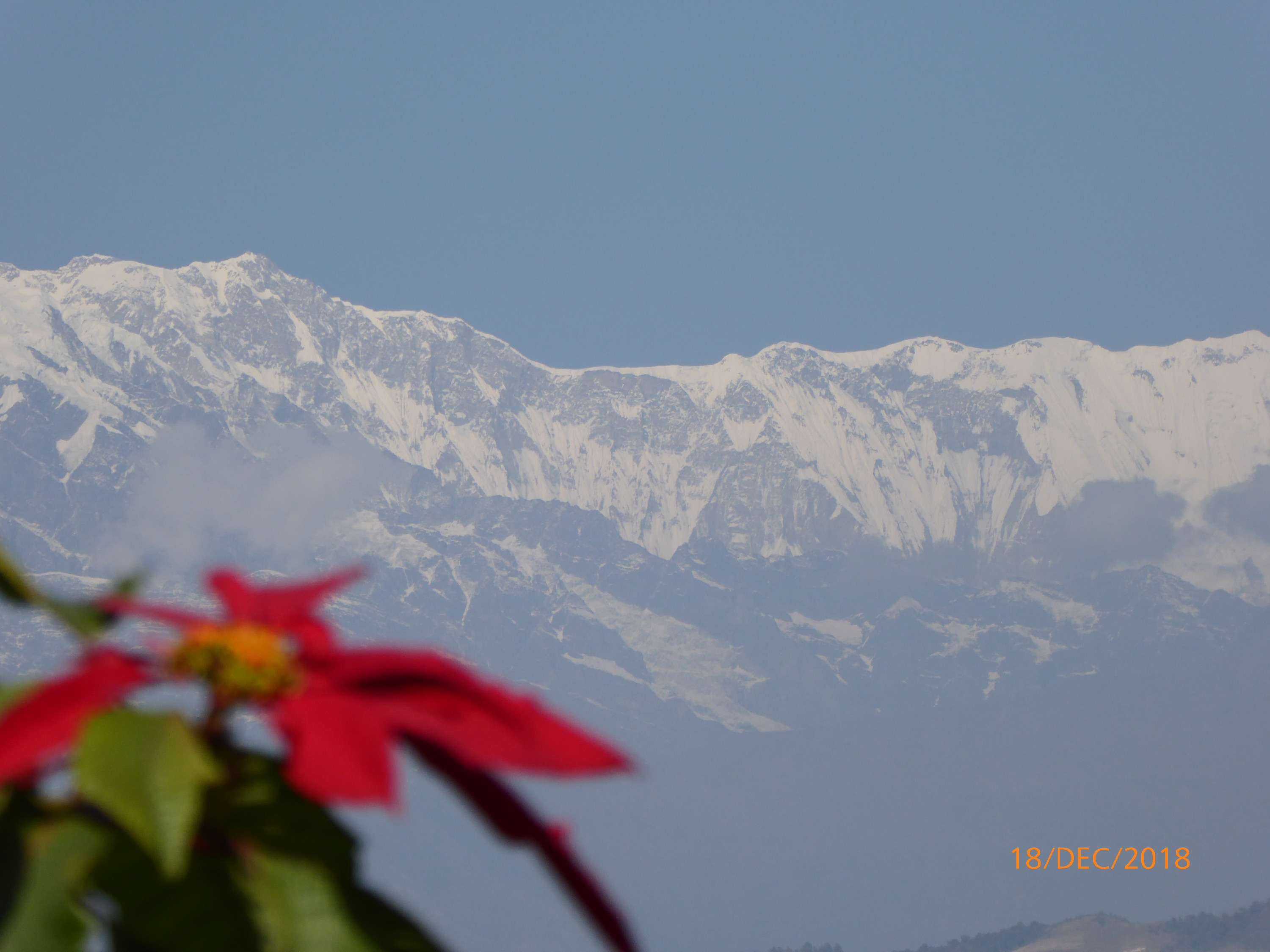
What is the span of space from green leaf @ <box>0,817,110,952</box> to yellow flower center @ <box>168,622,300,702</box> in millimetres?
100

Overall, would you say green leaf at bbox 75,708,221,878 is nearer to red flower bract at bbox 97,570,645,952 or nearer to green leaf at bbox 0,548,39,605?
red flower bract at bbox 97,570,645,952

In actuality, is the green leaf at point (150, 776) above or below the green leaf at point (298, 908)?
above

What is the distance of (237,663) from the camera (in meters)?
0.80

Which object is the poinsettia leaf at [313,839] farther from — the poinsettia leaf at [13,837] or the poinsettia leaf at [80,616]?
the poinsettia leaf at [80,616]

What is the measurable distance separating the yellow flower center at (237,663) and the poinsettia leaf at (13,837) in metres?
0.10

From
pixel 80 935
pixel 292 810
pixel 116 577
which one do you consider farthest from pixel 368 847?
pixel 116 577

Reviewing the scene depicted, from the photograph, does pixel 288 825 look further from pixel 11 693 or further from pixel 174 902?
pixel 11 693

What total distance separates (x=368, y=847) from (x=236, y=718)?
104 mm

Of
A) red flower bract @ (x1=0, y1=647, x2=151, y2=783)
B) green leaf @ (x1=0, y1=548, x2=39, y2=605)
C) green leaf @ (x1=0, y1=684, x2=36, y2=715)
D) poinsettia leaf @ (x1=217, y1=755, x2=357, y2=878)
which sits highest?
green leaf @ (x1=0, y1=548, x2=39, y2=605)

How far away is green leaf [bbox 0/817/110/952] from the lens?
2.26 feet

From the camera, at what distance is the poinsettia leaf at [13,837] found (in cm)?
71

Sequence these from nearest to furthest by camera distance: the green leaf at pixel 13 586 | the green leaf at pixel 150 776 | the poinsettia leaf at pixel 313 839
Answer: the green leaf at pixel 150 776, the poinsettia leaf at pixel 313 839, the green leaf at pixel 13 586

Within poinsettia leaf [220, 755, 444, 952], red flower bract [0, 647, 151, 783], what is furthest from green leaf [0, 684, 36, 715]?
poinsettia leaf [220, 755, 444, 952]

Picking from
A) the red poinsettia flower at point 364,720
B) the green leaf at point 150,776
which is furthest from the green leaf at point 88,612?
the green leaf at point 150,776
